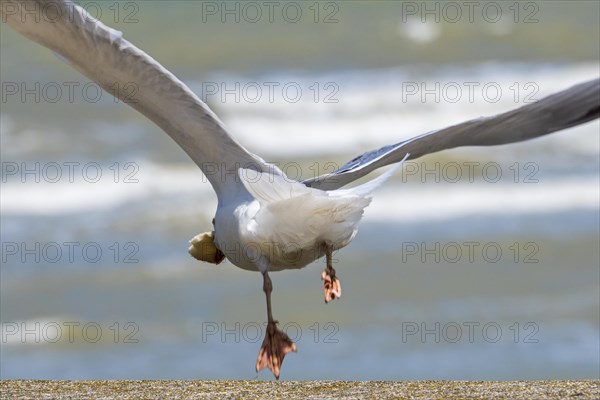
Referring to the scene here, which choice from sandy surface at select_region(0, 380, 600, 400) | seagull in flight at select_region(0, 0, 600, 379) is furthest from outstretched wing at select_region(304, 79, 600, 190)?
sandy surface at select_region(0, 380, 600, 400)

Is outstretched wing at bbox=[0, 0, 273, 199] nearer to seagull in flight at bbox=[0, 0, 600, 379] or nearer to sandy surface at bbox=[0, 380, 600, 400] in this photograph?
seagull in flight at bbox=[0, 0, 600, 379]

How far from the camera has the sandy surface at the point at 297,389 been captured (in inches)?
227

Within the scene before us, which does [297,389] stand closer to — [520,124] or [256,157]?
[256,157]

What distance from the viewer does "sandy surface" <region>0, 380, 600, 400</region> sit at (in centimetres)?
577

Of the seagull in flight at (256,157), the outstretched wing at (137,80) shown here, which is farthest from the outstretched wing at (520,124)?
the outstretched wing at (137,80)

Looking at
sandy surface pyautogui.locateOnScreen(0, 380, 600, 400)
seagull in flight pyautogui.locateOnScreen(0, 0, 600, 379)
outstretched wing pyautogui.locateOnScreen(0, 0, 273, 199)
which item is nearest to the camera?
sandy surface pyautogui.locateOnScreen(0, 380, 600, 400)

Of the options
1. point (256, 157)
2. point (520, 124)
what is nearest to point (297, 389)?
point (256, 157)

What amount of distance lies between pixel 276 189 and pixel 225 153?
0.81m

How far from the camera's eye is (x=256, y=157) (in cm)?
685

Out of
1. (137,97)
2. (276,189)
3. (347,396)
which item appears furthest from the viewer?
(137,97)

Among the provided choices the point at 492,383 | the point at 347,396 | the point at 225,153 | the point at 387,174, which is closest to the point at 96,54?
the point at 225,153

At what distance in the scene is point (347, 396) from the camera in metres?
5.79

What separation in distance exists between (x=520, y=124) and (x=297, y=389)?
1.76 meters

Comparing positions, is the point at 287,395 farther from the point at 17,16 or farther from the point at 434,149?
the point at 17,16
